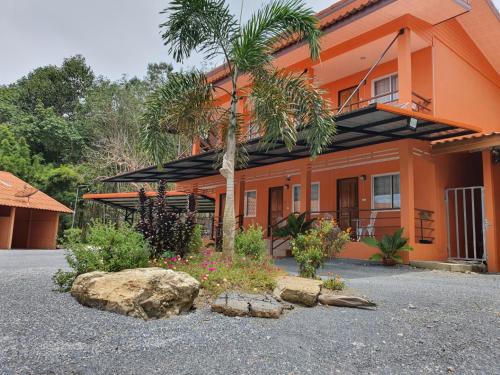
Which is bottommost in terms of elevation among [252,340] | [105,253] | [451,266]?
[252,340]

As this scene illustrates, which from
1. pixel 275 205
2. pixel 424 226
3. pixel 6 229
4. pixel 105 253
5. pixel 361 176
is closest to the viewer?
pixel 105 253

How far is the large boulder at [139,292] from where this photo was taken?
4.61m

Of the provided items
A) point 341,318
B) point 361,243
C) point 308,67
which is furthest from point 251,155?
point 341,318

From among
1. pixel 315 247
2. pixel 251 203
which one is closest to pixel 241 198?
pixel 251 203

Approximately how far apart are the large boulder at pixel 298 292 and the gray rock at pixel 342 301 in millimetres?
117

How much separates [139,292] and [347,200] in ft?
34.4

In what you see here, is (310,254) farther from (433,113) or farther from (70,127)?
(70,127)

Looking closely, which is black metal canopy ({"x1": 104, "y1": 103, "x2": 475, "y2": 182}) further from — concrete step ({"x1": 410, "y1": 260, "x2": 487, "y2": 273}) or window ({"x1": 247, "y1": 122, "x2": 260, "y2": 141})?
concrete step ({"x1": 410, "y1": 260, "x2": 487, "y2": 273})

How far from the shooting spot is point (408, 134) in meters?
11.0

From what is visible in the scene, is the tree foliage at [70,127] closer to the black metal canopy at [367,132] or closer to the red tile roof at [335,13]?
the black metal canopy at [367,132]

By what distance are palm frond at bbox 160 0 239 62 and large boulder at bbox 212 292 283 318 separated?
5.37m

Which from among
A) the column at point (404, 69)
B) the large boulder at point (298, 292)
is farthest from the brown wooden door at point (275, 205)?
the large boulder at point (298, 292)

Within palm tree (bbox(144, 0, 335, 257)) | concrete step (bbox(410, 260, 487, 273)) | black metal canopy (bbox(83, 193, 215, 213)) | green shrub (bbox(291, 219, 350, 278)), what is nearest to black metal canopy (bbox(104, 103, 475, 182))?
palm tree (bbox(144, 0, 335, 257))

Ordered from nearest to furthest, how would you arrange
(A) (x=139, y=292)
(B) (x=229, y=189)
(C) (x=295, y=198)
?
(A) (x=139, y=292), (B) (x=229, y=189), (C) (x=295, y=198)
